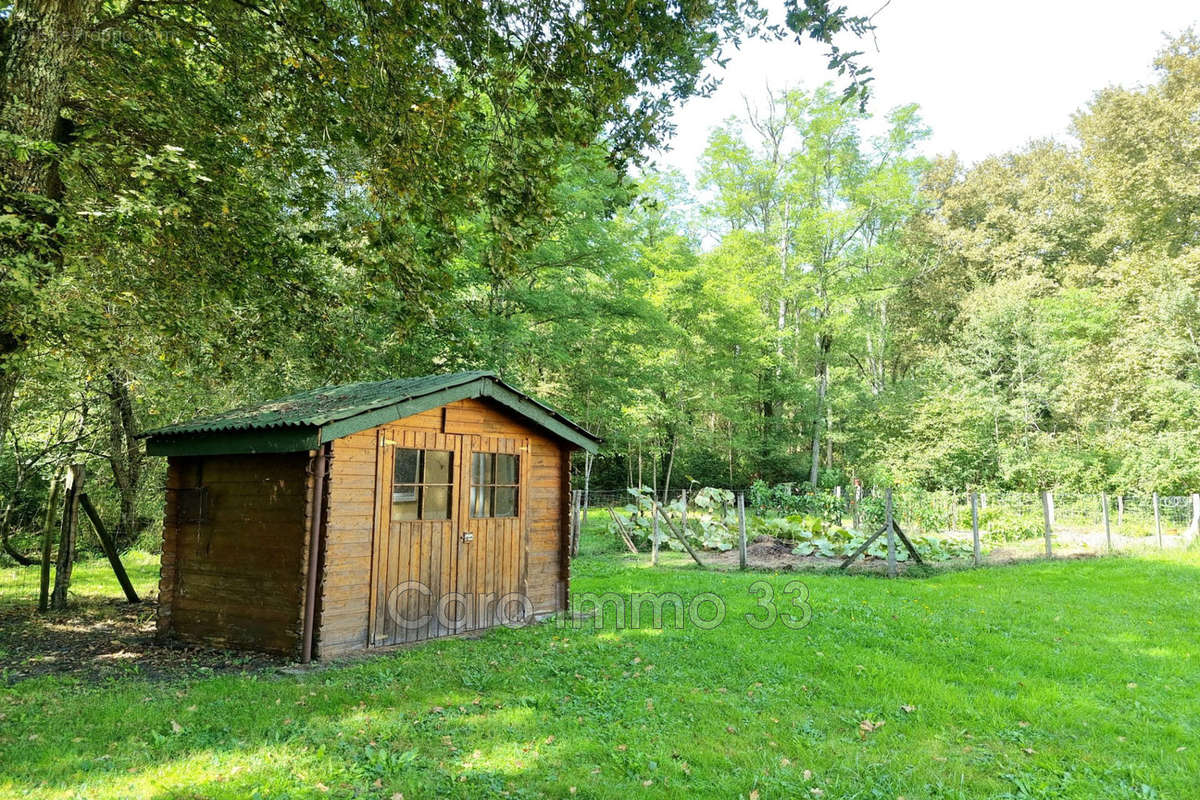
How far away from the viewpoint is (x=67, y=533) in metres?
9.11

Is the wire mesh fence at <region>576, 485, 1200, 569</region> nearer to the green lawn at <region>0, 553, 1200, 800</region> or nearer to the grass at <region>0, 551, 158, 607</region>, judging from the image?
the green lawn at <region>0, 553, 1200, 800</region>

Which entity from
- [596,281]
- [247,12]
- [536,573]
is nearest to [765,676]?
[536,573]

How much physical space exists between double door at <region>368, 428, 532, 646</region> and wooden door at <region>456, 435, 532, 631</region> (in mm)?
13

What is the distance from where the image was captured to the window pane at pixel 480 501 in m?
8.52

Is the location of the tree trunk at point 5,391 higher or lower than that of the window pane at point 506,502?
higher

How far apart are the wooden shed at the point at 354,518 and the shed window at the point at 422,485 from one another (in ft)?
0.05

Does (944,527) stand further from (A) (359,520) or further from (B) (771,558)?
(A) (359,520)

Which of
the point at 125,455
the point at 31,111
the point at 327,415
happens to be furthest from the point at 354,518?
the point at 125,455

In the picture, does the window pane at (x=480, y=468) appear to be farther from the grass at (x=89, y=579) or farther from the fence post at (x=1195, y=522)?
the fence post at (x=1195, y=522)

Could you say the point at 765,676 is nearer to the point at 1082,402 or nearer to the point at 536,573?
the point at 536,573

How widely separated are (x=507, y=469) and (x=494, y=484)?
11.7 inches

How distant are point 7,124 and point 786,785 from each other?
23.6ft

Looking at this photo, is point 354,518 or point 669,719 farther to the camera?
point 354,518

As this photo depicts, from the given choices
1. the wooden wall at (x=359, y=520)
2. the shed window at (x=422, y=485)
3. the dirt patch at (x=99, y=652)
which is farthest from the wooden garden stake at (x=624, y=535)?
the dirt patch at (x=99, y=652)
